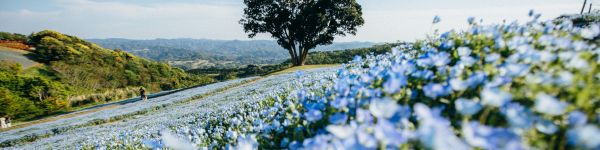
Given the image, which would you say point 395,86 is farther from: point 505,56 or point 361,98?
point 505,56

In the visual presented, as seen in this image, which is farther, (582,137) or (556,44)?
(556,44)

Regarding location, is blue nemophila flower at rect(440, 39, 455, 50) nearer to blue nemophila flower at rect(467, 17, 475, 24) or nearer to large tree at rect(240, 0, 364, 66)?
blue nemophila flower at rect(467, 17, 475, 24)

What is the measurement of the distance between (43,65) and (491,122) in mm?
76910

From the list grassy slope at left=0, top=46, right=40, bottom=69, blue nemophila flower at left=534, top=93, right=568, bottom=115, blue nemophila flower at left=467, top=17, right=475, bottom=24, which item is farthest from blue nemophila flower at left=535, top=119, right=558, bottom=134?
grassy slope at left=0, top=46, right=40, bottom=69

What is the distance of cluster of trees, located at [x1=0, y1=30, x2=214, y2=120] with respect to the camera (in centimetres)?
4309

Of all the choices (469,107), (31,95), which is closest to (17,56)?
(31,95)

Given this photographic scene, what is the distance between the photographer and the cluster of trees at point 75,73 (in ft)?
141

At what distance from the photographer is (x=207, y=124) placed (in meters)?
8.33

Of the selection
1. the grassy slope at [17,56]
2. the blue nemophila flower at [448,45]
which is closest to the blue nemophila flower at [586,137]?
the blue nemophila flower at [448,45]

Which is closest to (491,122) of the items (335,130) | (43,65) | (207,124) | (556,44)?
(335,130)

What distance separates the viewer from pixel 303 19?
43562 millimetres

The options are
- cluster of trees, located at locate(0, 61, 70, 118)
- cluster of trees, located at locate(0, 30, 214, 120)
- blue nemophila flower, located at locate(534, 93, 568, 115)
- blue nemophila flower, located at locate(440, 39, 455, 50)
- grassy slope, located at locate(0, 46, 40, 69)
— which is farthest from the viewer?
grassy slope, located at locate(0, 46, 40, 69)

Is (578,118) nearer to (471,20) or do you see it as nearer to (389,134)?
(389,134)

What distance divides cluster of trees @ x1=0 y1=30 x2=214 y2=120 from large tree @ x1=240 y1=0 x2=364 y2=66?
25.3 metres
